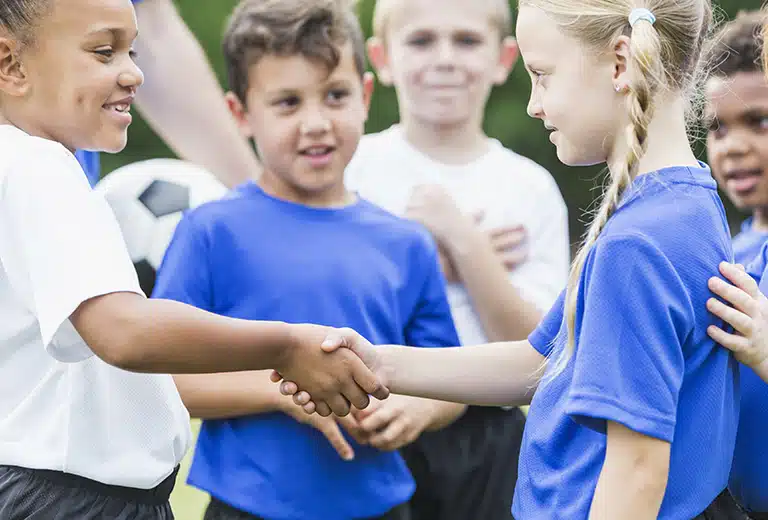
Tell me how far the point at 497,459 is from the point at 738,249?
45.4 inches

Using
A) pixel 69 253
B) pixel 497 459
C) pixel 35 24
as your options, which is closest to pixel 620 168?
pixel 69 253

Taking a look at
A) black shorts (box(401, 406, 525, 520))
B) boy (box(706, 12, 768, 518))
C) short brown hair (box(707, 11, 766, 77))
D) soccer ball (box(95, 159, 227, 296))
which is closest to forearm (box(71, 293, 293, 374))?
black shorts (box(401, 406, 525, 520))

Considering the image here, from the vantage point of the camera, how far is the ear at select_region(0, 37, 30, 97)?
238 cm

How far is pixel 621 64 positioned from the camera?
7.19 ft

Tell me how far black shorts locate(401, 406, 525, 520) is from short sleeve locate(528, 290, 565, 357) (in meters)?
0.89

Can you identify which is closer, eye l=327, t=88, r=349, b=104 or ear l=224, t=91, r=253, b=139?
eye l=327, t=88, r=349, b=104

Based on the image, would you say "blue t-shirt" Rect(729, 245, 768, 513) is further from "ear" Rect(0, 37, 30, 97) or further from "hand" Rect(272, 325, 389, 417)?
"ear" Rect(0, 37, 30, 97)

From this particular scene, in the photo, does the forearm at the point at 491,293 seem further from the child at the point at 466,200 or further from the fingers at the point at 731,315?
the fingers at the point at 731,315

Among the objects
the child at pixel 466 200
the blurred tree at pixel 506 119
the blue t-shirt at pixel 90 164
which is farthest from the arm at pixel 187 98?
the blurred tree at pixel 506 119

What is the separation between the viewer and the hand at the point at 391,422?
2967mm

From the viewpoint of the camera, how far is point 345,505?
9.55 ft

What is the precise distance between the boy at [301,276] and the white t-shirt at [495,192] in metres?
0.50

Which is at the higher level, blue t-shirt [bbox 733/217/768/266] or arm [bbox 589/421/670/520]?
arm [bbox 589/421/670/520]

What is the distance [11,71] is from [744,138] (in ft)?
8.93
